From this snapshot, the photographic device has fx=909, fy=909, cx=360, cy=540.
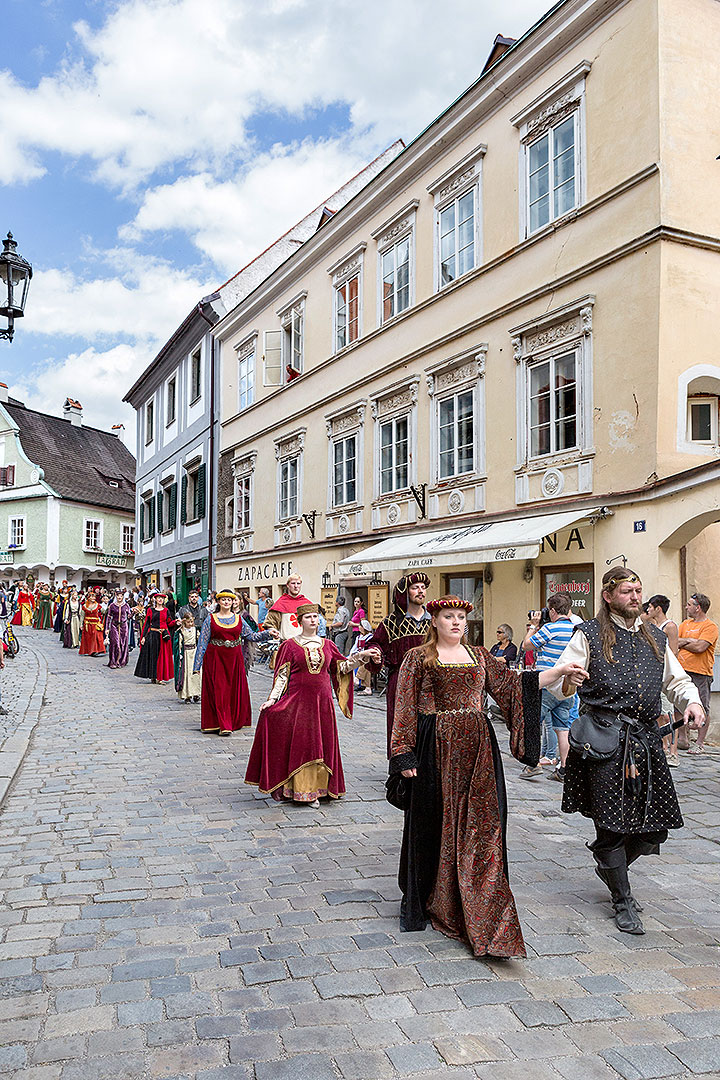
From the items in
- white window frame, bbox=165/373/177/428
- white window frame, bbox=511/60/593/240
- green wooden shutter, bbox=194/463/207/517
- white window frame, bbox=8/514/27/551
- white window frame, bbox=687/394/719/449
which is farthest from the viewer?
white window frame, bbox=8/514/27/551

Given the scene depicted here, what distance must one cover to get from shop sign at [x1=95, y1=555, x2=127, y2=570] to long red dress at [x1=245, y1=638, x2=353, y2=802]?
4532 centimetres

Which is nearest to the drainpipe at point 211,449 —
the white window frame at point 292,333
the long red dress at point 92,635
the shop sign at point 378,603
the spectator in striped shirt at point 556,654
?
the long red dress at point 92,635

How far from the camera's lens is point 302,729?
24.8ft

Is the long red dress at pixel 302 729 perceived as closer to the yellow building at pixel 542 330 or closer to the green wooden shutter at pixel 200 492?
the yellow building at pixel 542 330

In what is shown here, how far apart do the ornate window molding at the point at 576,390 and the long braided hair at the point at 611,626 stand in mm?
8965

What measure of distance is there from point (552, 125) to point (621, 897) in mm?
13523

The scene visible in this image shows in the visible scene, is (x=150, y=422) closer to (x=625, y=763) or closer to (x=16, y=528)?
(x=16, y=528)

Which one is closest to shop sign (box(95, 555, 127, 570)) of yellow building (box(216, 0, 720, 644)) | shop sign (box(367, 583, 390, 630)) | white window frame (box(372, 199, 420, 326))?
yellow building (box(216, 0, 720, 644))

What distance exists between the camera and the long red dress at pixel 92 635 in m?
27.0

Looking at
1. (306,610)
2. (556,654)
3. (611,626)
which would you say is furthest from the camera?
(556,654)

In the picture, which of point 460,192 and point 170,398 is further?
point 170,398

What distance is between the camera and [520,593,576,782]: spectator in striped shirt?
29.3 ft

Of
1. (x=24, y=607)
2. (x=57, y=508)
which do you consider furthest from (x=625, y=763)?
(x=57, y=508)

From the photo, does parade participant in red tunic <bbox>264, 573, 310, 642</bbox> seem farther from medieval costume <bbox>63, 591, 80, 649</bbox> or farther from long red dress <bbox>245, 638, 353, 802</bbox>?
medieval costume <bbox>63, 591, 80, 649</bbox>
